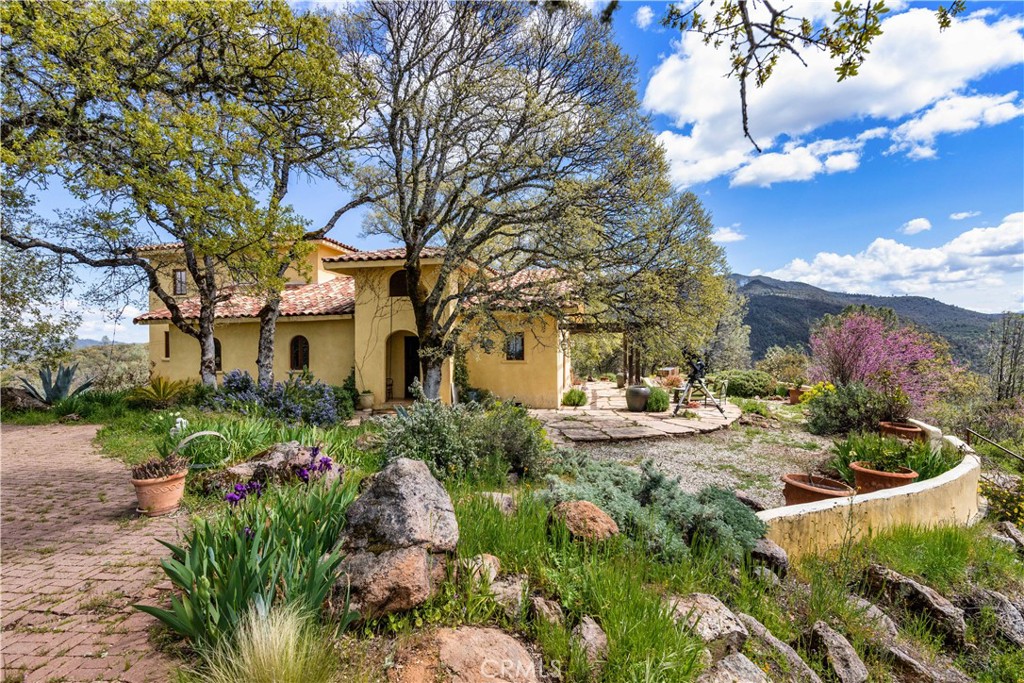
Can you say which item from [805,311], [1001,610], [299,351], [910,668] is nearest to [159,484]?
[910,668]

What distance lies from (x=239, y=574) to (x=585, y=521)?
2185 mm

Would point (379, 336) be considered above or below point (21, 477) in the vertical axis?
above

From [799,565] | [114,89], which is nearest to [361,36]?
[114,89]

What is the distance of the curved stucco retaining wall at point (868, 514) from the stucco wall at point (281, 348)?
45.7 ft

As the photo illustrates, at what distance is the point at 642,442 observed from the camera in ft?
34.5

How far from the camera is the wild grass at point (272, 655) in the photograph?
1942 millimetres

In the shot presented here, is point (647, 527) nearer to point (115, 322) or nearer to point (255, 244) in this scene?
point (255, 244)

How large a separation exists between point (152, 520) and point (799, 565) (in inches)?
249

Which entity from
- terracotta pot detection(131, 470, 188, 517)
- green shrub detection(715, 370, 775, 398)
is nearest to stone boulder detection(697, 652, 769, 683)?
terracotta pot detection(131, 470, 188, 517)

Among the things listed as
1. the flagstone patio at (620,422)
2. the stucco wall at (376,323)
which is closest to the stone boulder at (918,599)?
the flagstone patio at (620,422)

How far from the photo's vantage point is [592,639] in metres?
2.47

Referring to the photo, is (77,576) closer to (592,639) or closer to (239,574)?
(239,574)

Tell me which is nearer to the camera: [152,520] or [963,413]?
[152,520]

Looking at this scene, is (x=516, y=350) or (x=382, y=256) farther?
(x=516, y=350)
